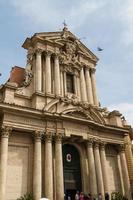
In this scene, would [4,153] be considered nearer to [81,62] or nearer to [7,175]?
[7,175]

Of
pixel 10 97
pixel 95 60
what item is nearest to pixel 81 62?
pixel 95 60

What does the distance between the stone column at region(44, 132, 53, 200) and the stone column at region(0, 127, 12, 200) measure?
2912 millimetres

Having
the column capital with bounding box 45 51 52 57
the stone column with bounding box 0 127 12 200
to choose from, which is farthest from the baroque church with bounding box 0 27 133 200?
the column capital with bounding box 45 51 52 57

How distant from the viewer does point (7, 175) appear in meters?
17.0

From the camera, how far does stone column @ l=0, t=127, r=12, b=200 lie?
1570 cm

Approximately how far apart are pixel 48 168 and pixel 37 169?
84 centimetres

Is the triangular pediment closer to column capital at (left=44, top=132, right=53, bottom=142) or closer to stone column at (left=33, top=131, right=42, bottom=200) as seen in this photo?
column capital at (left=44, top=132, right=53, bottom=142)

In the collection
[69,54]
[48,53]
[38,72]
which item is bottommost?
[38,72]

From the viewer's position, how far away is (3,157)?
53.9 ft

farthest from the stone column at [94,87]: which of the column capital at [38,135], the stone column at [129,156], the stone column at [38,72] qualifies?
the column capital at [38,135]

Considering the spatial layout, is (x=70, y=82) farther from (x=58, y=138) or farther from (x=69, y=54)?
(x=58, y=138)

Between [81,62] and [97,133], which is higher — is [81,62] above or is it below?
above

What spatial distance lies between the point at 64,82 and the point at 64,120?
4344 millimetres

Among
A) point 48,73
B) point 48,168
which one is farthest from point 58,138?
point 48,73
